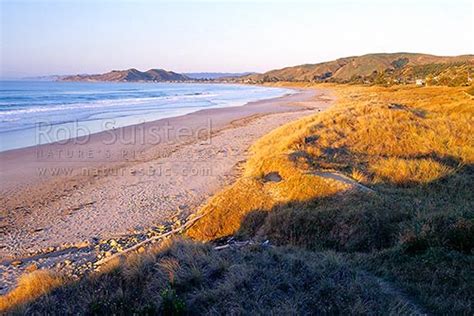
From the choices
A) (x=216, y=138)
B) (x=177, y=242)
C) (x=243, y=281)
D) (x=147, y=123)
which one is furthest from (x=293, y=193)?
(x=147, y=123)

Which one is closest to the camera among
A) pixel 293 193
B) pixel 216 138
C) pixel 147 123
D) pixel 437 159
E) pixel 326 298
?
pixel 326 298

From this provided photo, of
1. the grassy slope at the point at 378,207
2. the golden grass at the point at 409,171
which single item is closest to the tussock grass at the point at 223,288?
the grassy slope at the point at 378,207

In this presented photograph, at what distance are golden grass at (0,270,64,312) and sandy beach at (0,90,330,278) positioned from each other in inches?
98.9

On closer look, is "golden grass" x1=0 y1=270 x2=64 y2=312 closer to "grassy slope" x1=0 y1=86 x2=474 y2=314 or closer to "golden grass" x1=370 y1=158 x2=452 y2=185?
"grassy slope" x1=0 y1=86 x2=474 y2=314

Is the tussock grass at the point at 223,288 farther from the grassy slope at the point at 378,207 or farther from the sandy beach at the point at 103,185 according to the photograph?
the sandy beach at the point at 103,185

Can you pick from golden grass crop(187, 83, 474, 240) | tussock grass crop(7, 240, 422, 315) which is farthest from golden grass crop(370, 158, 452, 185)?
tussock grass crop(7, 240, 422, 315)

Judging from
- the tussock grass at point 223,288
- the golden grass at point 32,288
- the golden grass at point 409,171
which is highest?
the golden grass at point 409,171

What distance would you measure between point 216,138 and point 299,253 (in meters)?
14.6

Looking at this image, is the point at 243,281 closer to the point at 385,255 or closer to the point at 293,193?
the point at 385,255

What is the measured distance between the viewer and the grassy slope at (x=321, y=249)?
4.18 meters

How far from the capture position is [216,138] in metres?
19.8

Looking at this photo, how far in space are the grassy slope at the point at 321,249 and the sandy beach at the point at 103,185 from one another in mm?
1595

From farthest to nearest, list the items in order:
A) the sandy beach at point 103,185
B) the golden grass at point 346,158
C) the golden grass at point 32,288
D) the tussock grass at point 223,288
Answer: the golden grass at point 346,158 → the sandy beach at point 103,185 → the golden grass at point 32,288 → the tussock grass at point 223,288

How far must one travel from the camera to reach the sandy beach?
834 cm
